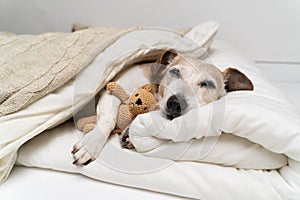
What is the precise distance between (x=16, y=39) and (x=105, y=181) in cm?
71

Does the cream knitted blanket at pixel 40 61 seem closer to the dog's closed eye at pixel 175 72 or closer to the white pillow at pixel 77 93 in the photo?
the white pillow at pixel 77 93

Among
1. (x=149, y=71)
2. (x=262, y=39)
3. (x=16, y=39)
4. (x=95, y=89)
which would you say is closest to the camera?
(x=95, y=89)

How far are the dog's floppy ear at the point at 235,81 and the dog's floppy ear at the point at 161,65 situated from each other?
0.17m

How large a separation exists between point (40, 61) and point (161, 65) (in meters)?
0.36

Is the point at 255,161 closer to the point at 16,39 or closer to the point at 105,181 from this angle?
the point at 105,181

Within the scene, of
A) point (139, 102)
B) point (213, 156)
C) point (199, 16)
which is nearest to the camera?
point (213, 156)

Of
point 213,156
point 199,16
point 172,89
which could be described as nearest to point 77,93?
point 172,89

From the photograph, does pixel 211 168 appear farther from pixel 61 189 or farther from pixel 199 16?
pixel 199 16

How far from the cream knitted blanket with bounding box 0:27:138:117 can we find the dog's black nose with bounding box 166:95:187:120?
0.28 metres

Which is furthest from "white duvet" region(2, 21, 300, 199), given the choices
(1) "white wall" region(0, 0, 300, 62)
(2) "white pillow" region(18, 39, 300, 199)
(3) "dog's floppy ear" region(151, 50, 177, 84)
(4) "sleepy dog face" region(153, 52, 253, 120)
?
(1) "white wall" region(0, 0, 300, 62)

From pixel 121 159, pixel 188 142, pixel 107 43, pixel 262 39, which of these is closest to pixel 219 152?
pixel 188 142

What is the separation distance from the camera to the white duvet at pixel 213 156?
676 millimetres

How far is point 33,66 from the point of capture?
35.7 inches

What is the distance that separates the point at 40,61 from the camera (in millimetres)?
931
